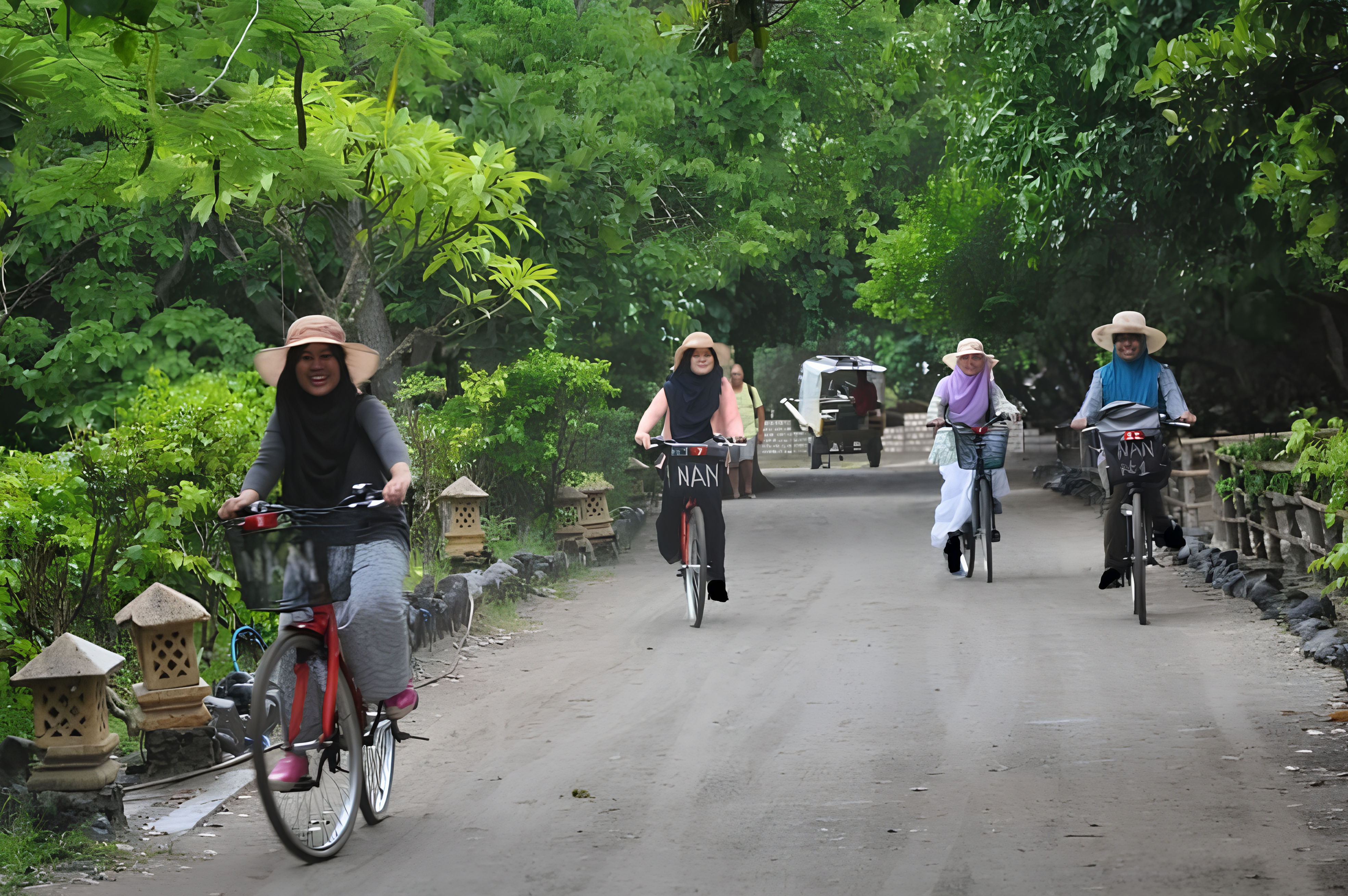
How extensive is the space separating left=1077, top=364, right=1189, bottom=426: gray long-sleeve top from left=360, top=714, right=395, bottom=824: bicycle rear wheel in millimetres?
6235

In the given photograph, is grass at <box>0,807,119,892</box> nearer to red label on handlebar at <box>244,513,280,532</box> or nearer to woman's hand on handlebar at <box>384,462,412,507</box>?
red label on handlebar at <box>244,513,280,532</box>

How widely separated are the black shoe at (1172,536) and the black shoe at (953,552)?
2.50 m

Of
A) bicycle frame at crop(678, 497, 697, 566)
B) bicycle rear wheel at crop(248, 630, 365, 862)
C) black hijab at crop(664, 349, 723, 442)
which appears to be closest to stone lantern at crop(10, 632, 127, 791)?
bicycle rear wheel at crop(248, 630, 365, 862)

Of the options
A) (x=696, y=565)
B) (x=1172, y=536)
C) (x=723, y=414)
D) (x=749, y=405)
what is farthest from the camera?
(x=749, y=405)

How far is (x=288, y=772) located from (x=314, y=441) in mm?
1355

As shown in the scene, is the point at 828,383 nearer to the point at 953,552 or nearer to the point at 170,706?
the point at 953,552

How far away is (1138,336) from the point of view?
417 inches

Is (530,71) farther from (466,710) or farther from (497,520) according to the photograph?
(466,710)

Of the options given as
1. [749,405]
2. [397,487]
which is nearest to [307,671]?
[397,487]

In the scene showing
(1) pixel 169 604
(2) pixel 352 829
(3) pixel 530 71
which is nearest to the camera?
(2) pixel 352 829

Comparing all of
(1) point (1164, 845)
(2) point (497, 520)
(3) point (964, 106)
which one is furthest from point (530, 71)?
(1) point (1164, 845)

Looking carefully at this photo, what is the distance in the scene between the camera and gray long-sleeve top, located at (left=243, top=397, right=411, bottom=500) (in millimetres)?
5840

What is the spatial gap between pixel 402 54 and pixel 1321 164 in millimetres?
5627

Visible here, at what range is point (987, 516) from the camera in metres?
12.6
